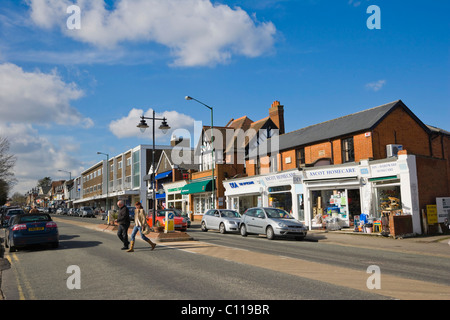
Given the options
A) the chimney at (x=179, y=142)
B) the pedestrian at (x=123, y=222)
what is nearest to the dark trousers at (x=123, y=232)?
the pedestrian at (x=123, y=222)

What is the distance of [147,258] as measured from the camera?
38.0 feet

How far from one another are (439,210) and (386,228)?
11.7ft

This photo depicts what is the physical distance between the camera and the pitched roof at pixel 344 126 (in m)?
23.5

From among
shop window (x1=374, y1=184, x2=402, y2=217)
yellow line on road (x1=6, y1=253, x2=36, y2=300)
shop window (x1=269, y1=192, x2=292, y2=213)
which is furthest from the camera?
shop window (x1=269, y1=192, x2=292, y2=213)

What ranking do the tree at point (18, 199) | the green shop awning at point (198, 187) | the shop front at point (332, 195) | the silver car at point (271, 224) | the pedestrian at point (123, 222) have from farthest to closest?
1. the tree at point (18, 199)
2. the green shop awning at point (198, 187)
3. the shop front at point (332, 195)
4. the silver car at point (271, 224)
5. the pedestrian at point (123, 222)

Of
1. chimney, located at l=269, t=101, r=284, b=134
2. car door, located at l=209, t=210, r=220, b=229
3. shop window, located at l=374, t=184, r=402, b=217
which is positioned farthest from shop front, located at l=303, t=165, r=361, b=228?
chimney, located at l=269, t=101, r=284, b=134

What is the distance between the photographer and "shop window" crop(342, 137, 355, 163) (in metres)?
23.8

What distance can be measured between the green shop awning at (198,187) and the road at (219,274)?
21.7 meters

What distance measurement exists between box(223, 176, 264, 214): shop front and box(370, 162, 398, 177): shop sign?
1079cm

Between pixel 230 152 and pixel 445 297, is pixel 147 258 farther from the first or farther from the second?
pixel 230 152

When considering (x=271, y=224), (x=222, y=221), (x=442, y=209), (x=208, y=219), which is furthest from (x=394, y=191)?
(x=208, y=219)

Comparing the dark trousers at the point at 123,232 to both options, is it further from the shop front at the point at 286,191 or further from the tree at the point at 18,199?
the tree at the point at 18,199

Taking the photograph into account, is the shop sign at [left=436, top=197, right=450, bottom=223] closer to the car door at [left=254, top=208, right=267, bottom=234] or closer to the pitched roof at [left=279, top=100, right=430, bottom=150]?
the pitched roof at [left=279, top=100, right=430, bottom=150]

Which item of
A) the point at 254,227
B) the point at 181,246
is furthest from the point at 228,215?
the point at 181,246
